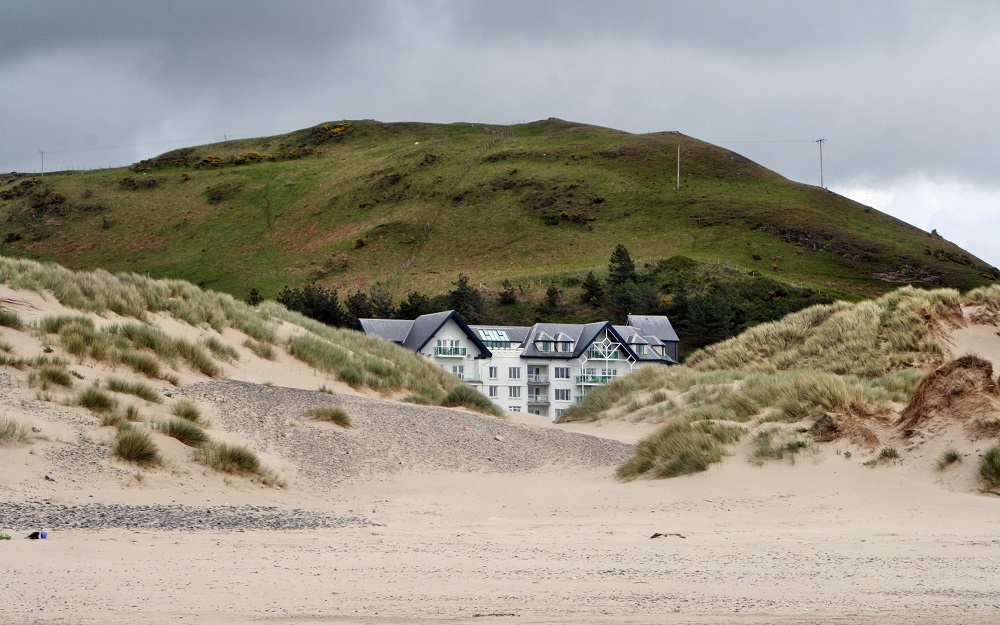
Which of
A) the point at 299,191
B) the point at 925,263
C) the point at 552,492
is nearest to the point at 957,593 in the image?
the point at 552,492

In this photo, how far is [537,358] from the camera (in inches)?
2470

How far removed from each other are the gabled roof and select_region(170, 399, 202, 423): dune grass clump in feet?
138

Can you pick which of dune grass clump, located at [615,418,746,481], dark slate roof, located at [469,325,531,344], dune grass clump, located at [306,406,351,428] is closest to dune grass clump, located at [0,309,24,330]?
dune grass clump, located at [306,406,351,428]

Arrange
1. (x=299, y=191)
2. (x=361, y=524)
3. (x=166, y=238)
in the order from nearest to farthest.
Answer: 1. (x=361, y=524)
2. (x=166, y=238)
3. (x=299, y=191)

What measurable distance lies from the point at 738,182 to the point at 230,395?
397ft

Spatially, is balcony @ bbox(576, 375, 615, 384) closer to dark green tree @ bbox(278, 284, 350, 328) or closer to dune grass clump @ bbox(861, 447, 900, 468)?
dark green tree @ bbox(278, 284, 350, 328)

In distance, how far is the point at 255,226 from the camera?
125 metres

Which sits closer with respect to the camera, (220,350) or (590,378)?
(220,350)

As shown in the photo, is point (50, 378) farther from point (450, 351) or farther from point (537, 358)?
point (537, 358)

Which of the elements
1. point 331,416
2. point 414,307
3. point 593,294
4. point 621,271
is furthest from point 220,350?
point 621,271

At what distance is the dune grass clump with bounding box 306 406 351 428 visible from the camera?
14.7 meters

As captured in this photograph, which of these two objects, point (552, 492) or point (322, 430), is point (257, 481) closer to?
point (322, 430)

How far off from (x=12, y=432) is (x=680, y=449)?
8185mm

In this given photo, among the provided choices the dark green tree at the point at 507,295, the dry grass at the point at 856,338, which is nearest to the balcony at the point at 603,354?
the dark green tree at the point at 507,295
